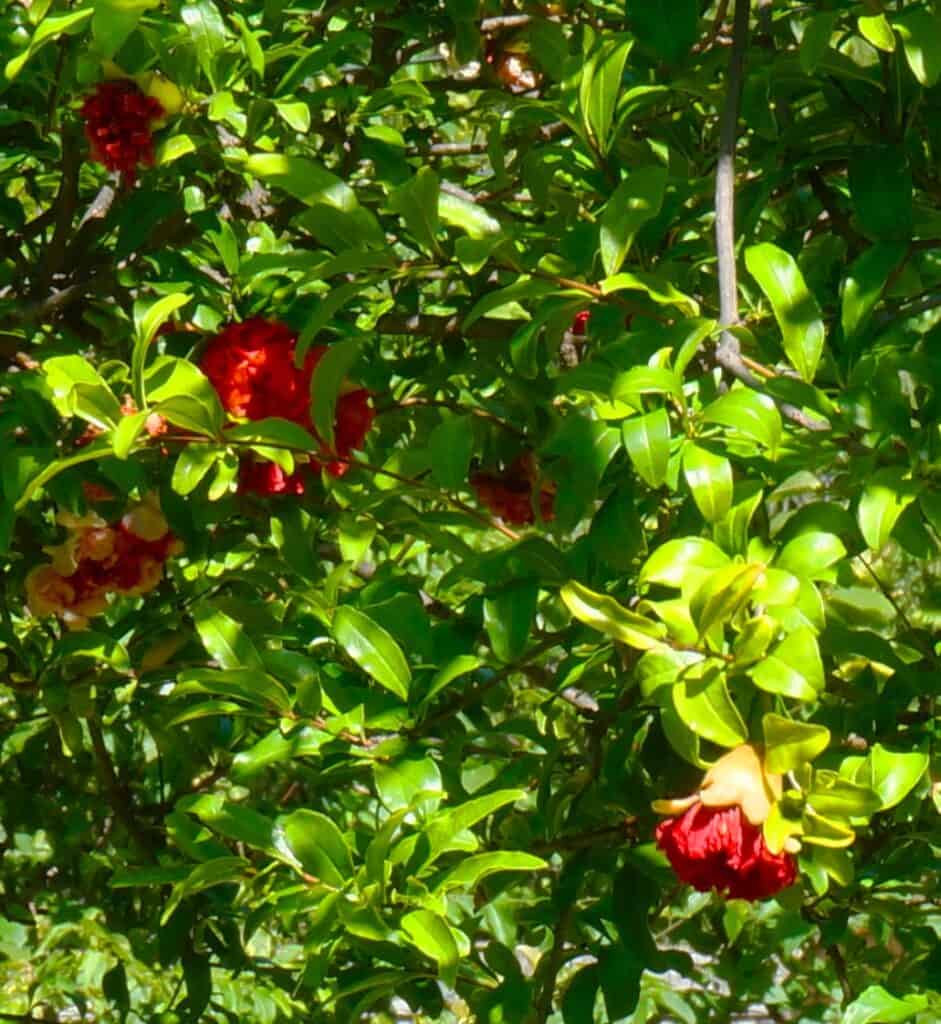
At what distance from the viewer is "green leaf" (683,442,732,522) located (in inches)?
45.7

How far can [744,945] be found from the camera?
7.52ft

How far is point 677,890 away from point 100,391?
943 mm

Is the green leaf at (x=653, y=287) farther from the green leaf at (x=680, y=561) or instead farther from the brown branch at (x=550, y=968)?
the brown branch at (x=550, y=968)

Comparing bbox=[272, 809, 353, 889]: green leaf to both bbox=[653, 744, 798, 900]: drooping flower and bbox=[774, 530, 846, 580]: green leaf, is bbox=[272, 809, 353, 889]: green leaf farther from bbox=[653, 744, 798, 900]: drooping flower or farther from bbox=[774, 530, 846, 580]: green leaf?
bbox=[774, 530, 846, 580]: green leaf

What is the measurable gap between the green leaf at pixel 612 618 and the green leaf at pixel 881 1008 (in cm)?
45

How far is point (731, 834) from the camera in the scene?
1102 mm

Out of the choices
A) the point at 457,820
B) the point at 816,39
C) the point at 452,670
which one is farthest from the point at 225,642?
the point at 816,39

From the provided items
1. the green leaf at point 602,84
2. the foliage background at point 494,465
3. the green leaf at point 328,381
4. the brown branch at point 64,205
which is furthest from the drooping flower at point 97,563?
the green leaf at point 602,84

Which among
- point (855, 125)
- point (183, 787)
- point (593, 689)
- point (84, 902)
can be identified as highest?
point (855, 125)

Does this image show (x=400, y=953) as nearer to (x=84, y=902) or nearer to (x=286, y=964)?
(x=286, y=964)

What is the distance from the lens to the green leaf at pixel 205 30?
5.30 feet

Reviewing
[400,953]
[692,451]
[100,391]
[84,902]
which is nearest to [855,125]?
[692,451]

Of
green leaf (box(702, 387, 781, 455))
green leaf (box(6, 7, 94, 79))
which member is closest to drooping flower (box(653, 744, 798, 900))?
green leaf (box(702, 387, 781, 455))

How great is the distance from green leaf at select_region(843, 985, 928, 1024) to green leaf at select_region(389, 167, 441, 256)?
67 cm
